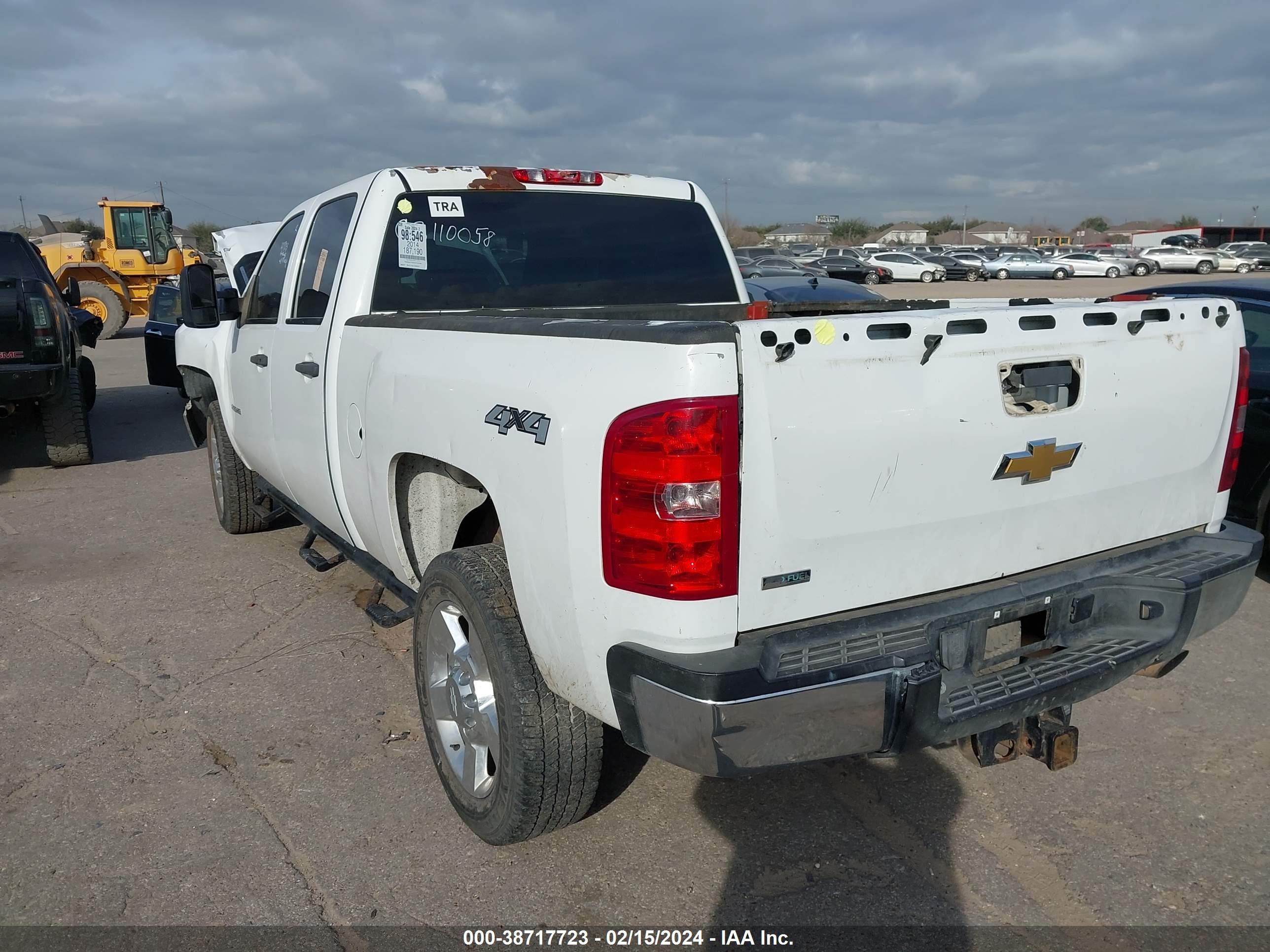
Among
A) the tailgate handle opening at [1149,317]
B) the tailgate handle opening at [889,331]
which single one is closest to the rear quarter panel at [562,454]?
the tailgate handle opening at [889,331]

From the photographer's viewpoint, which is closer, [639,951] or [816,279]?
[639,951]

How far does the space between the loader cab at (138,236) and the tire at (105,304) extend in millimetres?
1754

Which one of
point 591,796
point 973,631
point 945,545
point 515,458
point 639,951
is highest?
point 515,458

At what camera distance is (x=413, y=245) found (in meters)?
3.87

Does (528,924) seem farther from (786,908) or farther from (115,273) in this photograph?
(115,273)

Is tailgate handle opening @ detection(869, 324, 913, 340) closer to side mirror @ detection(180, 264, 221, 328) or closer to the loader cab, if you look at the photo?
side mirror @ detection(180, 264, 221, 328)

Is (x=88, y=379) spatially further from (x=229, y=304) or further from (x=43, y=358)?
(x=229, y=304)

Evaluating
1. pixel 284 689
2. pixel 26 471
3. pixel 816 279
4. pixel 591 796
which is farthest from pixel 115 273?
pixel 591 796

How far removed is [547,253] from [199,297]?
6.53 ft

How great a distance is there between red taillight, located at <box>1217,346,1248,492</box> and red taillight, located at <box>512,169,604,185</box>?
2.59 metres

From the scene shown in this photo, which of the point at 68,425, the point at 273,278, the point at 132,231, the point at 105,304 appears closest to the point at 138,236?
the point at 132,231

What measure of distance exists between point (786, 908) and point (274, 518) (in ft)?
14.9

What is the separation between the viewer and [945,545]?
2504 mm

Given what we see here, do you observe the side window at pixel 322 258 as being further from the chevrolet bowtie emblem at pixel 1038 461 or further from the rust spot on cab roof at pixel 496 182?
the chevrolet bowtie emblem at pixel 1038 461
